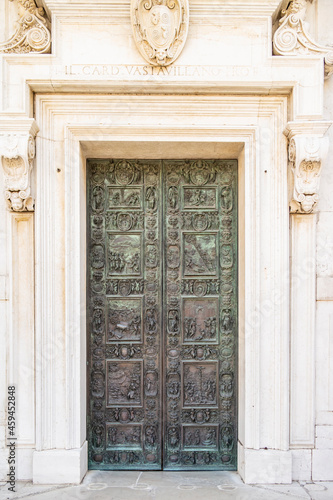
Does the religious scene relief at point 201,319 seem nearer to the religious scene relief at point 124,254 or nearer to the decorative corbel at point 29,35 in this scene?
the religious scene relief at point 124,254

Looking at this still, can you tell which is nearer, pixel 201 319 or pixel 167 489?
pixel 167 489

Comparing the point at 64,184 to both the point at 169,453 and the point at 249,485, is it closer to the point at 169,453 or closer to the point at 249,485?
the point at 169,453

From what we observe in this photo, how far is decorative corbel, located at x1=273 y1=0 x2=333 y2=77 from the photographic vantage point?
4.63 m

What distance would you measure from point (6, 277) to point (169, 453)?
2446 mm

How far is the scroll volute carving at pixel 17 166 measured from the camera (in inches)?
175

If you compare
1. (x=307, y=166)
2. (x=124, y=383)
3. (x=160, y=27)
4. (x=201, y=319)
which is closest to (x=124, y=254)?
(x=201, y=319)

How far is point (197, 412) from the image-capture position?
202 inches

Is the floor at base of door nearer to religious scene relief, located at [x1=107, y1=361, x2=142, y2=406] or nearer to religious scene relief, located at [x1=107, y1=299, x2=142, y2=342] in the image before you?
religious scene relief, located at [x1=107, y1=361, x2=142, y2=406]

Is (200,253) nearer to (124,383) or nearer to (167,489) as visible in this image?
(124,383)

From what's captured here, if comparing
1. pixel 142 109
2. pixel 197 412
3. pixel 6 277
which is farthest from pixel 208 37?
pixel 197 412

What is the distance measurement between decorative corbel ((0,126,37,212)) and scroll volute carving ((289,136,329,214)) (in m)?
2.43

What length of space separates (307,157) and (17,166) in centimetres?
264

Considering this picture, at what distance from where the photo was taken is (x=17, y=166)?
4504mm

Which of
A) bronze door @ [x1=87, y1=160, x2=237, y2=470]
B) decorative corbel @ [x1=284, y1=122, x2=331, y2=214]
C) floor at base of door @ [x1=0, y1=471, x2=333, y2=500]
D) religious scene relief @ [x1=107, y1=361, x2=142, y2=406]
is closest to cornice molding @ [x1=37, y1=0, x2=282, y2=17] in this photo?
decorative corbel @ [x1=284, y1=122, x2=331, y2=214]
